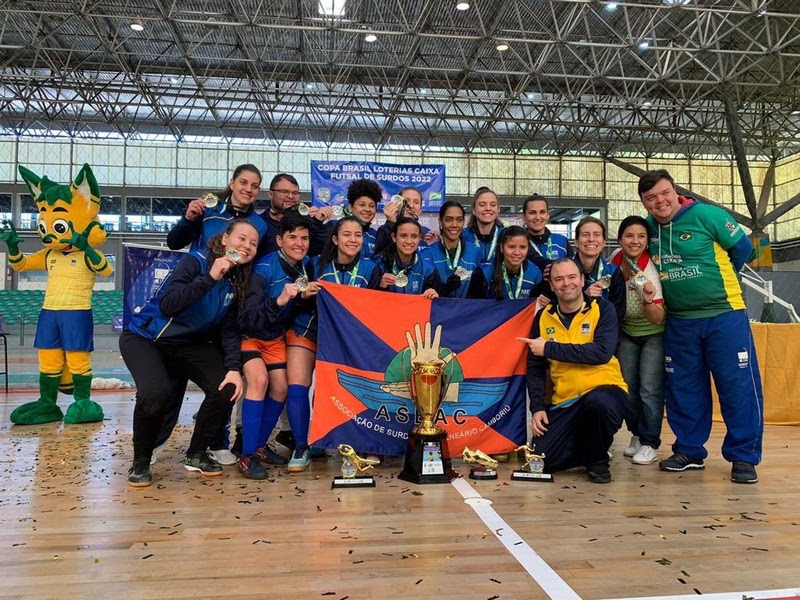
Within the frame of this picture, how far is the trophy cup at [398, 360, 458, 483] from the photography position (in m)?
3.09

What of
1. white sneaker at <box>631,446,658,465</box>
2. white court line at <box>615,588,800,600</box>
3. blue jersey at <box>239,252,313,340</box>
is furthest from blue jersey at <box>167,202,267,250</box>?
white court line at <box>615,588,800,600</box>

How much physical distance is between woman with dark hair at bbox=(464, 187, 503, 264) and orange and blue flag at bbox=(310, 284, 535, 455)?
0.43 m

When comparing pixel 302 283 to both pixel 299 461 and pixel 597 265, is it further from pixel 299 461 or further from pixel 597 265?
pixel 597 265

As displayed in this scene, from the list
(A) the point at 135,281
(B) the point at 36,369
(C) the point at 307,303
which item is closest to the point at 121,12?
(B) the point at 36,369

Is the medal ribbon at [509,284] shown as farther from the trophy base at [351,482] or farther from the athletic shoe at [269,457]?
the athletic shoe at [269,457]

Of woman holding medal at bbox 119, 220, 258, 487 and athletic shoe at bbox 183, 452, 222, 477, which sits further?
athletic shoe at bbox 183, 452, 222, 477

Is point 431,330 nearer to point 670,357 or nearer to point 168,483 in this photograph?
point 670,357

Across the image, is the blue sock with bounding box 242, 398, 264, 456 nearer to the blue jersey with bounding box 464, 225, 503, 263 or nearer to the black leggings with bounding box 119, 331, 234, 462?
the black leggings with bounding box 119, 331, 234, 462

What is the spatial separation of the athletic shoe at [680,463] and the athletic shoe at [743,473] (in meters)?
0.24

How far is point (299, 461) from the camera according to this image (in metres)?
3.35

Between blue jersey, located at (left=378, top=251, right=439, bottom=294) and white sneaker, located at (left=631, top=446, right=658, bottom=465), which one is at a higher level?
blue jersey, located at (left=378, top=251, right=439, bottom=294)

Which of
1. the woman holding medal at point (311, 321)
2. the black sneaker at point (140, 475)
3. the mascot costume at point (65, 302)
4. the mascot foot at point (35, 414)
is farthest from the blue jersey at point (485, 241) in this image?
the mascot foot at point (35, 414)

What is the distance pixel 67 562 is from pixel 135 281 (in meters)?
3.72

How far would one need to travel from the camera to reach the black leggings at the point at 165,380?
3051 millimetres
